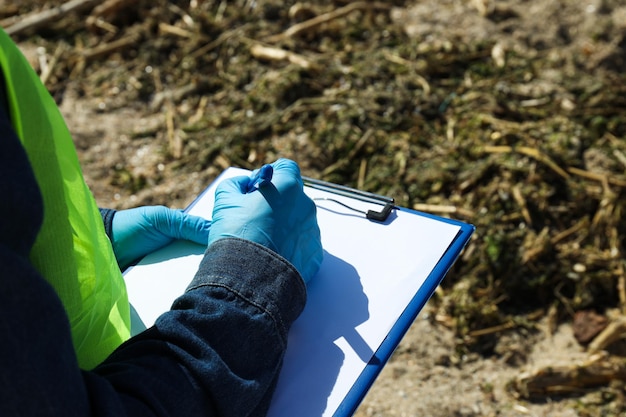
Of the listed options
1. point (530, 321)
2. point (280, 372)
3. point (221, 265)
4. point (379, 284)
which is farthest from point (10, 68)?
point (530, 321)

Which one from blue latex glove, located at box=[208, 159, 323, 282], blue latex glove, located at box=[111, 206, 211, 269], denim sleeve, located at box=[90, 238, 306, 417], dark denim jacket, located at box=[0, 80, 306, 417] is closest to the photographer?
dark denim jacket, located at box=[0, 80, 306, 417]

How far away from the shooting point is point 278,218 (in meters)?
1.41

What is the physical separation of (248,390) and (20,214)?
0.52 m

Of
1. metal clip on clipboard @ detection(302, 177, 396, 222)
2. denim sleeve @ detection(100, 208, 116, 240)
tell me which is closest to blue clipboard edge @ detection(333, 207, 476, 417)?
metal clip on clipboard @ detection(302, 177, 396, 222)

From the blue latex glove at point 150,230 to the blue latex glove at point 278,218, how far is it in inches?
5.3

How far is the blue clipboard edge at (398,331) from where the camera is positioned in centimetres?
125

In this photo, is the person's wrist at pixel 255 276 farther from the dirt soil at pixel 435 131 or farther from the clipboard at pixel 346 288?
the dirt soil at pixel 435 131

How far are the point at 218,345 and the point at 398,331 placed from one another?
397 millimetres

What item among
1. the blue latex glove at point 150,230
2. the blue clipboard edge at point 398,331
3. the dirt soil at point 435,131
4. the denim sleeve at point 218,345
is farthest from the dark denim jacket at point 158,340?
the dirt soil at point 435,131

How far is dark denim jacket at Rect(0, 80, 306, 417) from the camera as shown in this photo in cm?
79

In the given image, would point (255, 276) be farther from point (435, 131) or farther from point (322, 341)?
point (435, 131)

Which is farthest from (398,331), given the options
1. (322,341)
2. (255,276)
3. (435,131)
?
(435,131)

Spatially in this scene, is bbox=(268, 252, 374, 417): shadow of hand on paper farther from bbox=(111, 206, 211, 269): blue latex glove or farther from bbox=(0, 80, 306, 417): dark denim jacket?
bbox=(111, 206, 211, 269): blue latex glove

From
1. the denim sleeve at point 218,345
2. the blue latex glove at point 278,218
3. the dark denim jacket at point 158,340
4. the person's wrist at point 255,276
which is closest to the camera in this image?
the dark denim jacket at point 158,340
